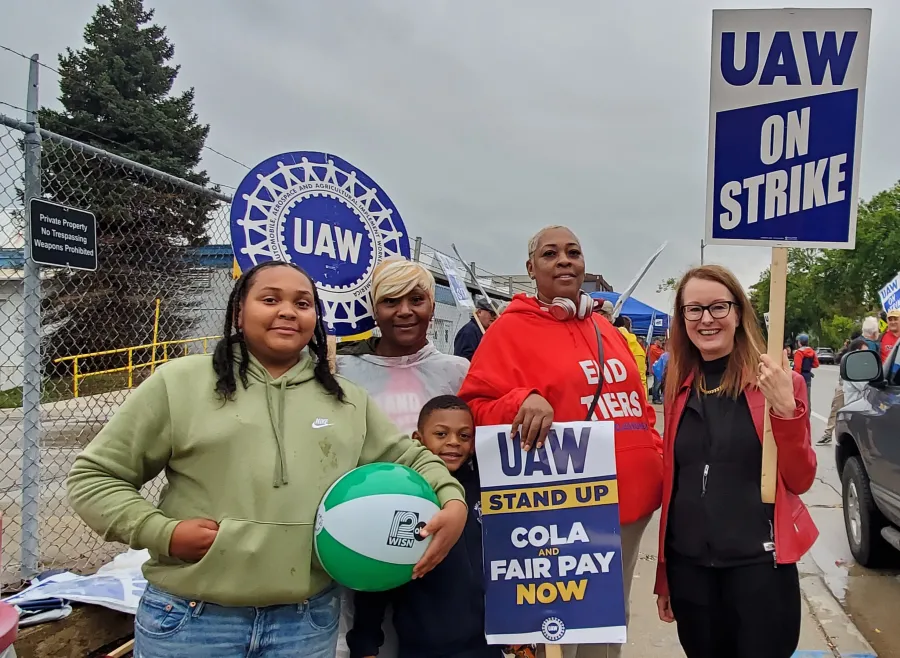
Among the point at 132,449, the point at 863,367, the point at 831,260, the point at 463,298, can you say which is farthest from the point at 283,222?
the point at 831,260

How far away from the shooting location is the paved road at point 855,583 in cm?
414

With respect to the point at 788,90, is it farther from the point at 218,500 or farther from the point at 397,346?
the point at 218,500

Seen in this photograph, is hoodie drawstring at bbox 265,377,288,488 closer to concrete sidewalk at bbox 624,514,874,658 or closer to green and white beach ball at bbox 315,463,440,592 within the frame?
green and white beach ball at bbox 315,463,440,592

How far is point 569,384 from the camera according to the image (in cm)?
246

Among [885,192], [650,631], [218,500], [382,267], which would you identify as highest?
[885,192]

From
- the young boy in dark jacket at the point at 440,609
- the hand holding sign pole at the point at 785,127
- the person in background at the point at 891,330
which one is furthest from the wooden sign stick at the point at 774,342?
the person in background at the point at 891,330

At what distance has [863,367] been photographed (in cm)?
445

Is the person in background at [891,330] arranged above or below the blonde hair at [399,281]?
below

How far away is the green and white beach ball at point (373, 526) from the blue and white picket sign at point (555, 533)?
0.50 m

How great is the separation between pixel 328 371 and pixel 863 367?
4.00 m

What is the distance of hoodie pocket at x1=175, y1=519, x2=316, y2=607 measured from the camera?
1.71 meters

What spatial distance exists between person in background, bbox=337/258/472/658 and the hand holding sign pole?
117 centimetres

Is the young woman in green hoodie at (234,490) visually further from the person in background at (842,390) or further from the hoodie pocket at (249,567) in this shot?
the person in background at (842,390)

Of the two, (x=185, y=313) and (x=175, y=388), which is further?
(x=185, y=313)
